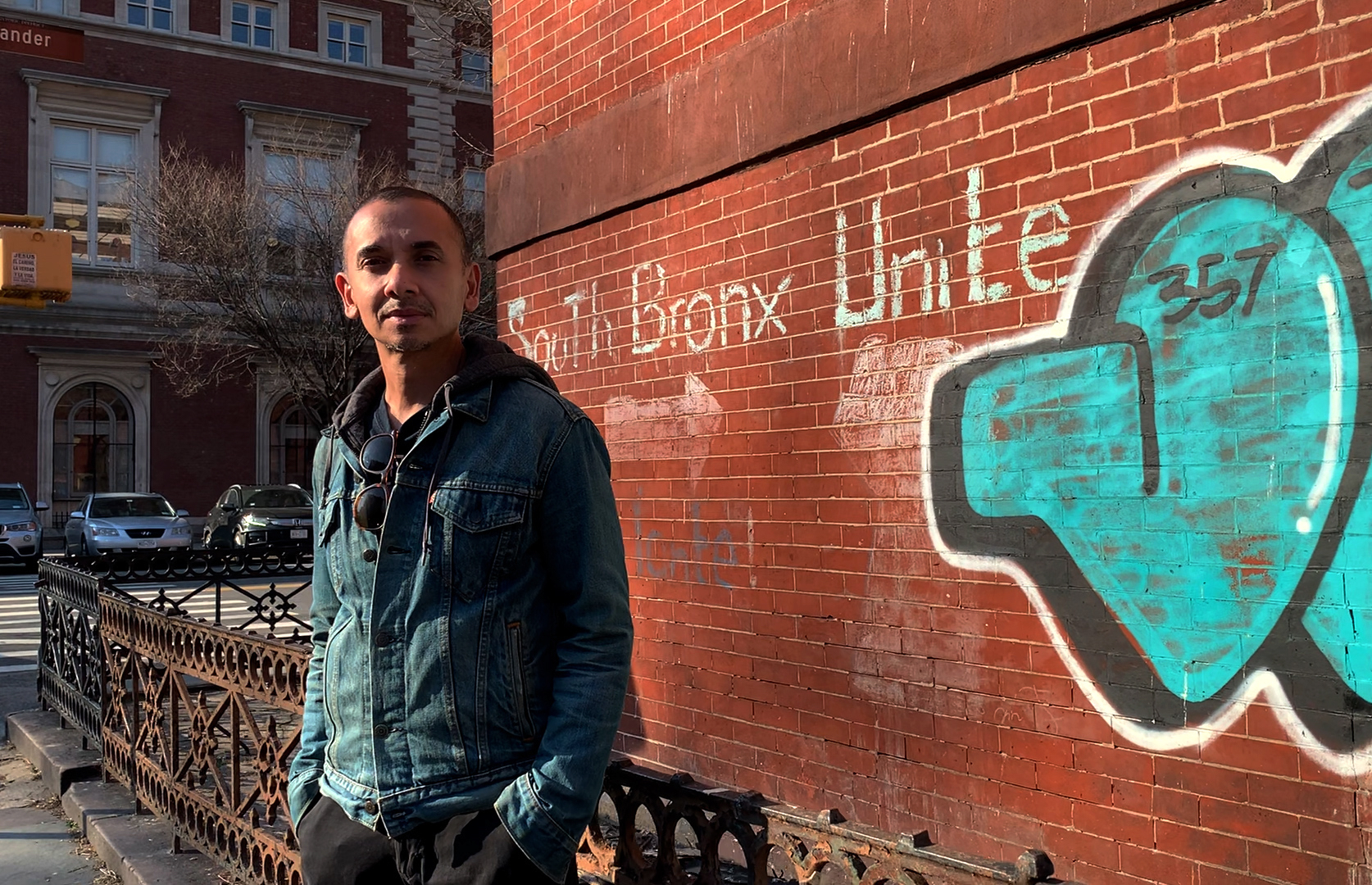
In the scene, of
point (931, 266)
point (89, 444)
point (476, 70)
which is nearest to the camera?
point (931, 266)

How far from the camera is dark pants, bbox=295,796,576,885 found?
1920 mm

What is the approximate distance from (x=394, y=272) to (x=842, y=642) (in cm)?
244

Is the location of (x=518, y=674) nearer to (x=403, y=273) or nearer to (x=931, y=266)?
(x=403, y=273)

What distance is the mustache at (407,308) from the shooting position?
223 cm

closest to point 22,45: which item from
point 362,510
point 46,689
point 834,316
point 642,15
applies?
point 46,689

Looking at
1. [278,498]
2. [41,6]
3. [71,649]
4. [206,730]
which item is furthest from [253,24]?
[206,730]

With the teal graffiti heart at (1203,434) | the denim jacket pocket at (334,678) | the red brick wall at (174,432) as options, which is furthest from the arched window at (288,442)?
the denim jacket pocket at (334,678)

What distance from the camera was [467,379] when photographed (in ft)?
7.14

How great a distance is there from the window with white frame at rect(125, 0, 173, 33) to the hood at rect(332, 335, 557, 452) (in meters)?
29.1

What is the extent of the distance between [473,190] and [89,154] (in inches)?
365

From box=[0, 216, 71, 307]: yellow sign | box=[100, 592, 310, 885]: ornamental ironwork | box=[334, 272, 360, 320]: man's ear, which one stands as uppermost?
box=[0, 216, 71, 307]: yellow sign

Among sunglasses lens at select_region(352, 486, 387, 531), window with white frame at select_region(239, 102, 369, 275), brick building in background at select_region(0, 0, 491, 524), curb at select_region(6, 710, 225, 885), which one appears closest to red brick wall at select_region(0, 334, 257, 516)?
brick building in background at select_region(0, 0, 491, 524)

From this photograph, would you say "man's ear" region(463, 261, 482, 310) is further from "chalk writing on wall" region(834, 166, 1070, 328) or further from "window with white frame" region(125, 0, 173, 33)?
"window with white frame" region(125, 0, 173, 33)

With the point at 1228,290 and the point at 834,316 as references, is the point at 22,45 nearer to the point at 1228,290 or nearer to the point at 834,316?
the point at 834,316
